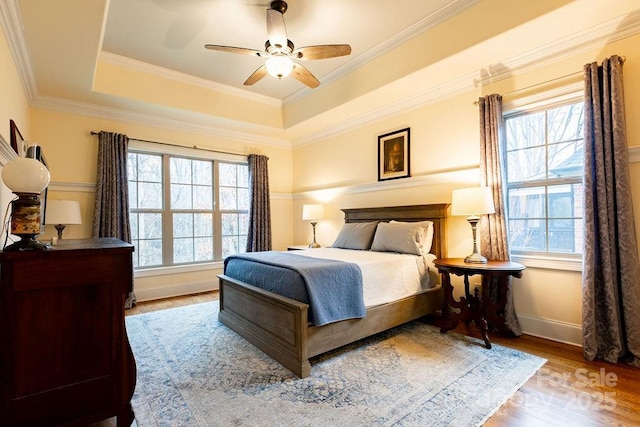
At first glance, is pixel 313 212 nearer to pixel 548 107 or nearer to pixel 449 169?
pixel 449 169

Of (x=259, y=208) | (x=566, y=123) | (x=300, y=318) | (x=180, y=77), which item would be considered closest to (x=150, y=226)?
(x=259, y=208)

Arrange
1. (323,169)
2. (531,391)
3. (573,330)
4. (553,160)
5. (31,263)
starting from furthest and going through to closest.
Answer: (323,169) < (553,160) < (573,330) < (531,391) < (31,263)

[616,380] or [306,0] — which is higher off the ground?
[306,0]

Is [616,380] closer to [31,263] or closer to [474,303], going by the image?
[474,303]

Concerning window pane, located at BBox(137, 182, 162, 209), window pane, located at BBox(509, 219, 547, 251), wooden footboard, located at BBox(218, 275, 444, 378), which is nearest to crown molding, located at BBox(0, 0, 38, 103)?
window pane, located at BBox(137, 182, 162, 209)

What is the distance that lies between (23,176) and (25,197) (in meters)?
0.11

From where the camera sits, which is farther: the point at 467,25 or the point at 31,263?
the point at 467,25

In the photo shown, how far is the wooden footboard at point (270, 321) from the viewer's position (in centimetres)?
224

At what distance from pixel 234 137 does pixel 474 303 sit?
4.35m

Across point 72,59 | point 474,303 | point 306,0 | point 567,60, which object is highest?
point 306,0

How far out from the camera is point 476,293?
3131 mm

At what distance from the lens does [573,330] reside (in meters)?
2.70

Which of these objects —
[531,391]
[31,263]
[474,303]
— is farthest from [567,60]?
[31,263]

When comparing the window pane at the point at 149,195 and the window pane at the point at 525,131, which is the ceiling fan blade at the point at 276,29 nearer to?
the window pane at the point at 525,131
